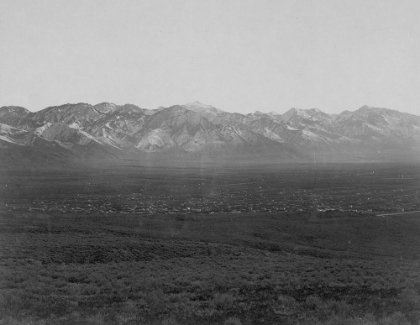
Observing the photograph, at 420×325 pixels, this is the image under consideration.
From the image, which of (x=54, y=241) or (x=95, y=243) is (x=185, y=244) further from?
(x=54, y=241)

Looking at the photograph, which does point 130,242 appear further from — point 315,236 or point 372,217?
point 372,217

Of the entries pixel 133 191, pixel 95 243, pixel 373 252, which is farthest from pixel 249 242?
pixel 133 191

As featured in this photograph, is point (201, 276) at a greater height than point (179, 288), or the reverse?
point (179, 288)

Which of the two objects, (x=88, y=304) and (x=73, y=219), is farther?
(x=73, y=219)

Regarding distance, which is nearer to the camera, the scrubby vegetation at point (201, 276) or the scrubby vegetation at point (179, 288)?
the scrubby vegetation at point (179, 288)

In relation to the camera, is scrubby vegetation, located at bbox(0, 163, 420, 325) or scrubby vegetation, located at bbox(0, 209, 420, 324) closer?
scrubby vegetation, located at bbox(0, 209, 420, 324)

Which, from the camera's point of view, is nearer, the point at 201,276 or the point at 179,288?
the point at 179,288

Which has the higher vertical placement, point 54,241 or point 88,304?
point 88,304

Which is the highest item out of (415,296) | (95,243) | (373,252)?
(415,296)

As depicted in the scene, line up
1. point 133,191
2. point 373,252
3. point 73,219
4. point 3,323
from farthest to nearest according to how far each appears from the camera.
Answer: point 133,191, point 73,219, point 373,252, point 3,323

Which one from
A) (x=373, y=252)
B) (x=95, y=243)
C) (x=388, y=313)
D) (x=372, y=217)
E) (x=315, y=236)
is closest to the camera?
(x=388, y=313)
